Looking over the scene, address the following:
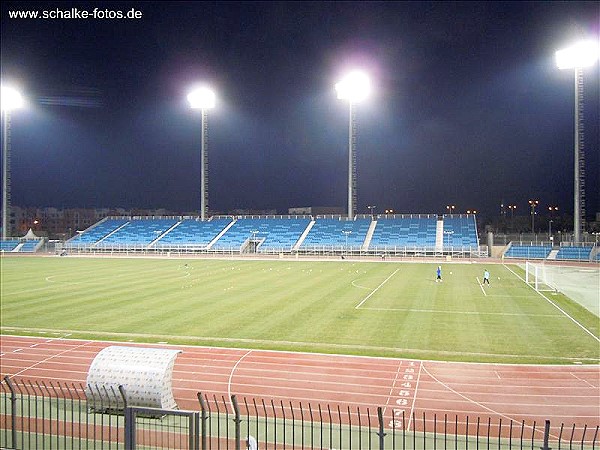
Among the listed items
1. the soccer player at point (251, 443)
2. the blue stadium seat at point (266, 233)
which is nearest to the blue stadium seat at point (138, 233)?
the blue stadium seat at point (266, 233)

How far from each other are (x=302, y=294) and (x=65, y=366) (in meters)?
15.2

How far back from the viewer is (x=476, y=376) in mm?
13656

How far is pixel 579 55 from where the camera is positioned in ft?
155

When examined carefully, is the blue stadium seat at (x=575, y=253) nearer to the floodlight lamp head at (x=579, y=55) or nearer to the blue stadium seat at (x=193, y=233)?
the floodlight lamp head at (x=579, y=55)

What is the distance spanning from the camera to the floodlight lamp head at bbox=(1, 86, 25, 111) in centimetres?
6259

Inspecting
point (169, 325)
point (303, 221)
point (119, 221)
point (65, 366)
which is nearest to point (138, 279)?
point (169, 325)

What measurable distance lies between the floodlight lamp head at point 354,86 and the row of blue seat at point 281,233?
Answer: 17803 mm

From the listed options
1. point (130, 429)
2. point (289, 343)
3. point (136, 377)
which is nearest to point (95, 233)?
point (289, 343)

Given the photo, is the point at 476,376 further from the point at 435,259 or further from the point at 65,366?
the point at 435,259

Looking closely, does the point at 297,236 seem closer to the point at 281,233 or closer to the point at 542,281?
the point at 281,233

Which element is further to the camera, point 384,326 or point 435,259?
point 435,259

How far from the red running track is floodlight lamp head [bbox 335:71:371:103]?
1899 inches

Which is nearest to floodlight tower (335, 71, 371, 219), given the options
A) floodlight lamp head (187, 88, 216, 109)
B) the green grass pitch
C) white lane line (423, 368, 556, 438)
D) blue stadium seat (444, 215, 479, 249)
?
blue stadium seat (444, 215, 479, 249)

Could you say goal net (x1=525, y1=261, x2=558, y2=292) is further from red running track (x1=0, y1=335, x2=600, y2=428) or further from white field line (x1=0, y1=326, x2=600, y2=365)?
red running track (x1=0, y1=335, x2=600, y2=428)
